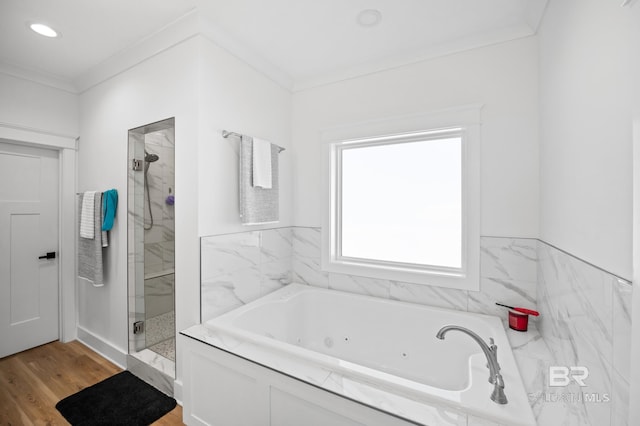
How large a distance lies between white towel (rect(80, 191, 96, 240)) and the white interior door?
21.8 inches

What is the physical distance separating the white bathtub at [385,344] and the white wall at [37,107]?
2494mm

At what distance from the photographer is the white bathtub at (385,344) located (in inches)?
43.9

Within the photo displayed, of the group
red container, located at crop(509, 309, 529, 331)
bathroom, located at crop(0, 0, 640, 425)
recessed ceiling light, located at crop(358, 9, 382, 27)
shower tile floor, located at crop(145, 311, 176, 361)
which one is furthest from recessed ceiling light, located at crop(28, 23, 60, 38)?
red container, located at crop(509, 309, 529, 331)

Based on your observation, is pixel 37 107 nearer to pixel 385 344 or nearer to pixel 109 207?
pixel 109 207

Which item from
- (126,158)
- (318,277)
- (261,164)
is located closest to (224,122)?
(261,164)

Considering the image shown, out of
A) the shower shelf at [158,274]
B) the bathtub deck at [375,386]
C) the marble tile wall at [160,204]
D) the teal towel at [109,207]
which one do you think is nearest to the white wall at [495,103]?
the bathtub deck at [375,386]

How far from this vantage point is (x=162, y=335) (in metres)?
2.72

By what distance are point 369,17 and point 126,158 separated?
6.99ft

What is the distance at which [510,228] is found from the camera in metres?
1.89

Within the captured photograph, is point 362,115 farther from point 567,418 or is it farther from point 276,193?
point 567,418

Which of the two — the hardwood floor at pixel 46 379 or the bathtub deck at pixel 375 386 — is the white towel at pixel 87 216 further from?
the bathtub deck at pixel 375 386

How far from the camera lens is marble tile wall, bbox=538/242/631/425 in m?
0.79

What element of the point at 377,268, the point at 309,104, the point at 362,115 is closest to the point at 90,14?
the point at 309,104

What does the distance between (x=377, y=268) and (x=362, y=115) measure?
1340 millimetres
